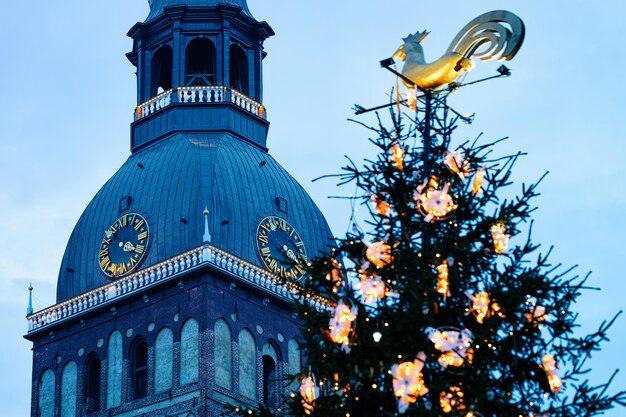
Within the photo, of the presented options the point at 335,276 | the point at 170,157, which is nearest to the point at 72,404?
the point at 170,157

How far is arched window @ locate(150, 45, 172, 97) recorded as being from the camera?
257 ft

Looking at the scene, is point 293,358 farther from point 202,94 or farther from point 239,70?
point 239,70

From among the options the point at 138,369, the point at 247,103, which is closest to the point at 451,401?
the point at 138,369

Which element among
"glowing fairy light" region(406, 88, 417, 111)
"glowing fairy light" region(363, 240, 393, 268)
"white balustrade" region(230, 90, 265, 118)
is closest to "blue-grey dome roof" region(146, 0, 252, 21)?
"white balustrade" region(230, 90, 265, 118)

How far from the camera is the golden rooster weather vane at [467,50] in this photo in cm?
3069

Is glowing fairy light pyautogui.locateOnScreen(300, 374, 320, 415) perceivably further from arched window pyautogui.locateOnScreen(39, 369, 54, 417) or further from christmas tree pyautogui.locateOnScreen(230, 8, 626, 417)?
arched window pyautogui.locateOnScreen(39, 369, 54, 417)

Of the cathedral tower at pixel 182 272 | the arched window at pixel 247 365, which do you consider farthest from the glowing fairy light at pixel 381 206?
the arched window at pixel 247 365

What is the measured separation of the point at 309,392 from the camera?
93.3 ft

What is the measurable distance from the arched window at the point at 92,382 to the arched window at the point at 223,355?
20.6 ft

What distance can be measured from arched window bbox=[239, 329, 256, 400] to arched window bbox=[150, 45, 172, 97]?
14.5 m

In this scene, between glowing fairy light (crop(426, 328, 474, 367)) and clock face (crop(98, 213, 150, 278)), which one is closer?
glowing fairy light (crop(426, 328, 474, 367))

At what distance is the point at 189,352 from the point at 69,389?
757 cm

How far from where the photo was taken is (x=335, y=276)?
1171 inches

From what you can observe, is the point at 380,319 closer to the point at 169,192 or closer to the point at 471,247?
the point at 471,247
